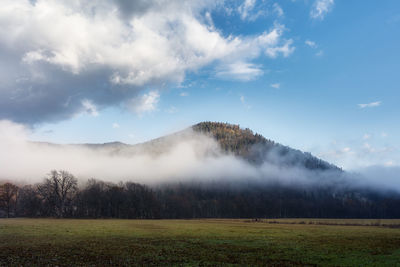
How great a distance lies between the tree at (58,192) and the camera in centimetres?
14012

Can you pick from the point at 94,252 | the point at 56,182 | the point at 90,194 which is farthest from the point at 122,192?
the point at 94,252

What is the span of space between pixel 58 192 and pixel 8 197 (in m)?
31.5

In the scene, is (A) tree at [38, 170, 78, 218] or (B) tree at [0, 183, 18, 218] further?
(B) tree at [0, 183, 18, 218]

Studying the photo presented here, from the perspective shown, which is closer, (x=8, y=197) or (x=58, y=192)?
(x=58, y=192)

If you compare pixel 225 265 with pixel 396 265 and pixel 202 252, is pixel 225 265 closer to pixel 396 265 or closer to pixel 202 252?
pixel 202 252

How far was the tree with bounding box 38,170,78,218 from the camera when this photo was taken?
140m

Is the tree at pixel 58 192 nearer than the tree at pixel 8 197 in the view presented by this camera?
Yes

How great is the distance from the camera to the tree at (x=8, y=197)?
147975mm

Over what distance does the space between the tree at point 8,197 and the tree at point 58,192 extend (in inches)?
793

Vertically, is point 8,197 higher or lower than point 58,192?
lower

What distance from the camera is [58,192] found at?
465 feet

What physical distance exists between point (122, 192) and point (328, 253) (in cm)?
16006

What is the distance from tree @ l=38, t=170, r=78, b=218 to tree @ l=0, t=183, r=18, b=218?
20.1 meters

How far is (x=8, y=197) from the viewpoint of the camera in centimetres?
14850
